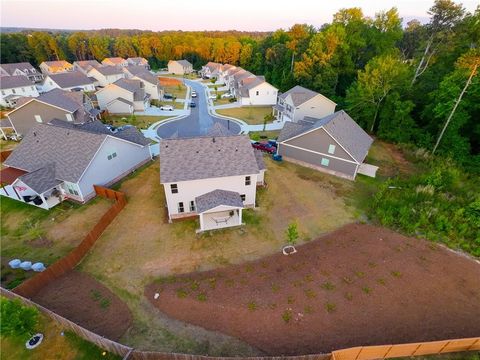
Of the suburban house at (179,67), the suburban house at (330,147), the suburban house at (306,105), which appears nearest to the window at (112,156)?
the suburban house at (330,147)

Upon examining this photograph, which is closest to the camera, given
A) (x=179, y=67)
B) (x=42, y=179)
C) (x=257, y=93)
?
(x=42, y=179)

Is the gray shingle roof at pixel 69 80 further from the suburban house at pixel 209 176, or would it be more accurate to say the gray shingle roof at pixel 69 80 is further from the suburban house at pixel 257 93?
the suburban house at pixel 209 176

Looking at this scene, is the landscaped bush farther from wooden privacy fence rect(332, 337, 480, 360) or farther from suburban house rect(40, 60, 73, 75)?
suburban house rect(40, 60, 73, 75)

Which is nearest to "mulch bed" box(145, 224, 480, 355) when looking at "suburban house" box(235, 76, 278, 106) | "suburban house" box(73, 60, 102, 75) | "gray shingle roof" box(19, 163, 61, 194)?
"gray shingle roof" box(19, 163, 61, 194)

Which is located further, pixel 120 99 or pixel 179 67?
pixel 179 67

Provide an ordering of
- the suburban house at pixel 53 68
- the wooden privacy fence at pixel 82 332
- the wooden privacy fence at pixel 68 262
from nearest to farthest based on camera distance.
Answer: the wooden privacy fence at pixel 82 332 → the wooden privacy fence at pixel 68 262 → the suburban house at pixel 53 68

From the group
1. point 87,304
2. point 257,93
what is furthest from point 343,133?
point 257,93

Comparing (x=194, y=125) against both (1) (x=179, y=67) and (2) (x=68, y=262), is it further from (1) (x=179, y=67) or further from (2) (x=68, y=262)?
(1) (x=179, y=67)
